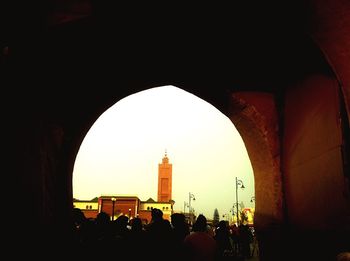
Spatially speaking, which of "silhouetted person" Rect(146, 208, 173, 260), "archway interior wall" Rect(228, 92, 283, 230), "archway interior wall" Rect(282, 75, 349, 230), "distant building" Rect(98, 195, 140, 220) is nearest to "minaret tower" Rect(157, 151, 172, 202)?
"distant building" Rect(98, 195, 140, 220)

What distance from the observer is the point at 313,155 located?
14.7ft

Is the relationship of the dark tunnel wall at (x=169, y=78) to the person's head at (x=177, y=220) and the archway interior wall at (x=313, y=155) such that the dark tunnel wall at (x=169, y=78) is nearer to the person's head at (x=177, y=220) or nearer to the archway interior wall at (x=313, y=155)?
the archway interior wall at (x=313, y=155)

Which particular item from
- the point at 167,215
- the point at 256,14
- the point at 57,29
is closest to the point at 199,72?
the point at 256,14

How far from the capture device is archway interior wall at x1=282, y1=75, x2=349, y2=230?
12.6 ft

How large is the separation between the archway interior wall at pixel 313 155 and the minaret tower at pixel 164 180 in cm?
8531

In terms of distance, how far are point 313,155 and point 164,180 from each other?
89.3 meters

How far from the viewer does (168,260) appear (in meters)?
4.29

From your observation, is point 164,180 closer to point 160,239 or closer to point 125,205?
point 125,205

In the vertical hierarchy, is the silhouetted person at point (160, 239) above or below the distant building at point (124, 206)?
below

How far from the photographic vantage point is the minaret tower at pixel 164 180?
295 ft

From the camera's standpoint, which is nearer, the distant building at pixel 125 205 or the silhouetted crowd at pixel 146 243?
the silhouetted crowd at pixel 146 243

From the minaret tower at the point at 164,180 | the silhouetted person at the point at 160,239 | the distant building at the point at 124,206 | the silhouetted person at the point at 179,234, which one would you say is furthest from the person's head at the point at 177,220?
the minaret tower at the point at 164,180

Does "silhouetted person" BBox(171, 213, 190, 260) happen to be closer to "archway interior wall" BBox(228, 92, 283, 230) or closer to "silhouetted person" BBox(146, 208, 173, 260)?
"silhouetted person" BBox(146, 208, 173, 260)

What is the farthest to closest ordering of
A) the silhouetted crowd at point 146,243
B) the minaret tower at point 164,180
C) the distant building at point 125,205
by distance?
the minaret tower at point 164,180 → the distant building at point 125,205 → the silhouetted crowd at point 146,243
